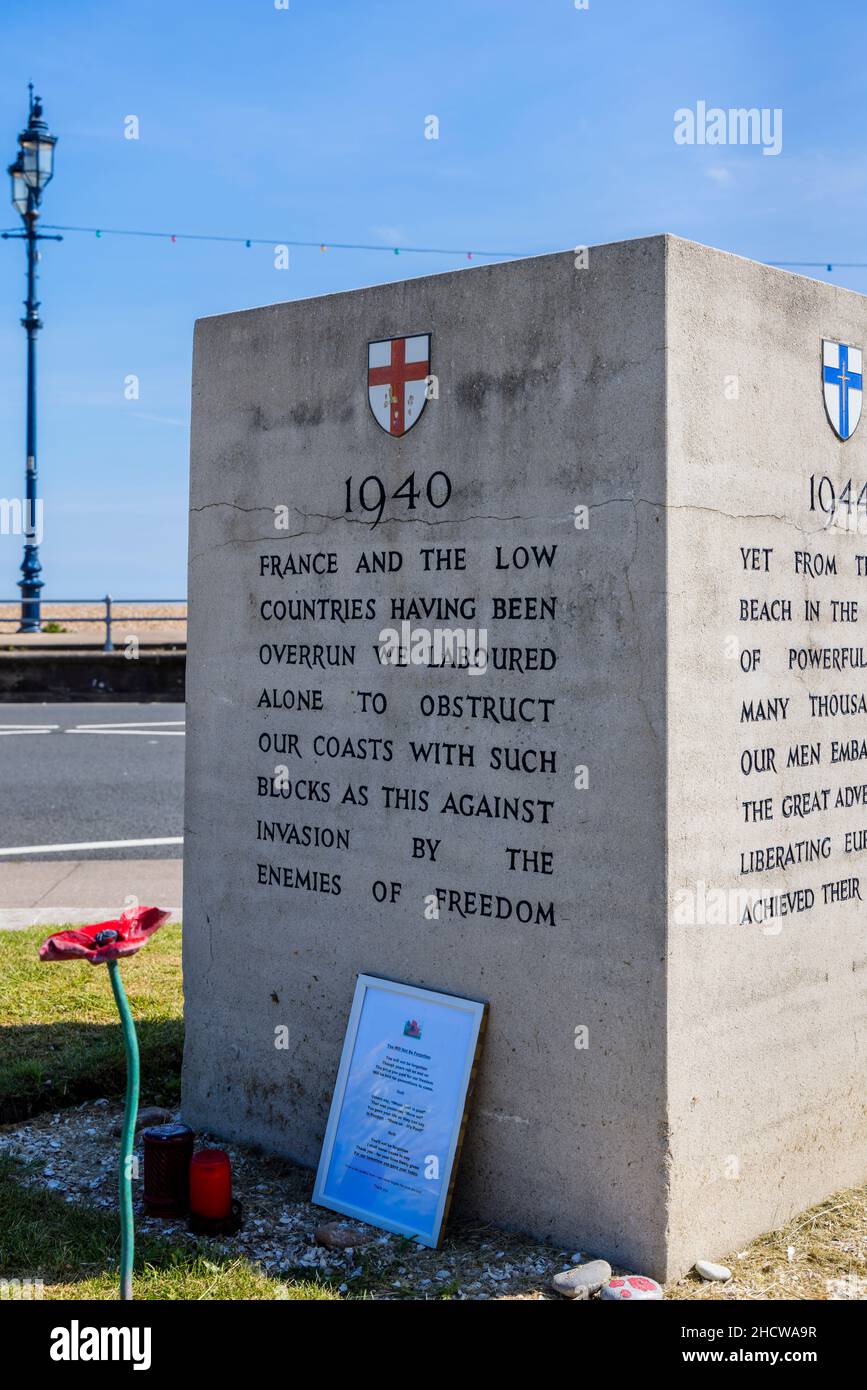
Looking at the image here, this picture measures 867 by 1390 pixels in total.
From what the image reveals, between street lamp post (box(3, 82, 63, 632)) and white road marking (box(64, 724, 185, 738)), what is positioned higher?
street lamp post (box(3, 82, 63, 632))

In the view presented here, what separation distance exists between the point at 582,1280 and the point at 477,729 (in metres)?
1.49

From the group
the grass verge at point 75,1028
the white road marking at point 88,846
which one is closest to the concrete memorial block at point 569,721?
the grass verge at point 75,1028

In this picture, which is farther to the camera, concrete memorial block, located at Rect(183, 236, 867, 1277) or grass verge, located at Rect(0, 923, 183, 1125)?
grass verge, located at Rect(0, 923, 183, 1125)

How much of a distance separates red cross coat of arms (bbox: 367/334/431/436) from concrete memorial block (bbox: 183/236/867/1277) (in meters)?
0.01

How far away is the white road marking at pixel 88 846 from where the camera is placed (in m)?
9.30

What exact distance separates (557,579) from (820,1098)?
5.87 ft

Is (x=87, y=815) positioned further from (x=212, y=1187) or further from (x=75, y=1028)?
(x=212, y=1187)

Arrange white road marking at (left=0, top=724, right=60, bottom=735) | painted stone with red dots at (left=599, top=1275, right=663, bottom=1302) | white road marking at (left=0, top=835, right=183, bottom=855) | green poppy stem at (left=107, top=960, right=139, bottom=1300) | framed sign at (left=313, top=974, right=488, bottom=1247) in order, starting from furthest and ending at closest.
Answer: white road marking at (left=0, top=724, right=60, bottom=735)
white road marking at (left=0, top=835, right=183, bottom=855)
framed sign at (left=313, top=974, right=488, bottom=1247)
painted stone with red dots at (left=599, top=1275, right=663, bottom=1302)
green poppy stem at (left=107, top=960, right=139, bottom=1300)

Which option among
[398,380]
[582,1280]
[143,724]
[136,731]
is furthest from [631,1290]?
[143,724]

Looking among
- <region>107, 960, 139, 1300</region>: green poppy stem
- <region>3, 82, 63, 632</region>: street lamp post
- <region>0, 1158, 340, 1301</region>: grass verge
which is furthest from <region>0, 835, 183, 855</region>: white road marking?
<region>3, 82, 63, 632</region>: street lamp post

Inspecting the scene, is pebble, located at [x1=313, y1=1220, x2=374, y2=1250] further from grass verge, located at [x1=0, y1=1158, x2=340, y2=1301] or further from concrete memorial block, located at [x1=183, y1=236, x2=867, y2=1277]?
concrete memorial block, located at [x1=183, y1=236, x2=867, y2=1277]

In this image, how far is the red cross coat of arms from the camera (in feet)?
13.5

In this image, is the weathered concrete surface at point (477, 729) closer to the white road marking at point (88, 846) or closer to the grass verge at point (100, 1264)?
the grass verge at point (100, 1264)

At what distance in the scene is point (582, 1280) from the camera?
3545 mm
